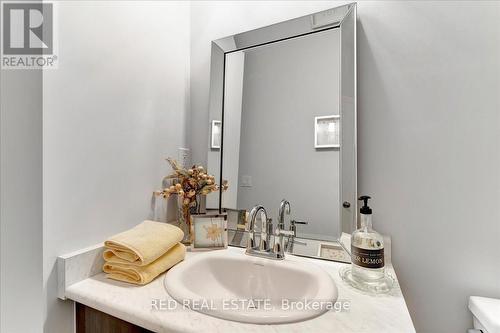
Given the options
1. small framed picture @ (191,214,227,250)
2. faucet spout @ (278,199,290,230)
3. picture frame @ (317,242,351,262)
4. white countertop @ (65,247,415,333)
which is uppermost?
faucet spout @ (278,199,290,230)

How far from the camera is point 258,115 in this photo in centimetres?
110

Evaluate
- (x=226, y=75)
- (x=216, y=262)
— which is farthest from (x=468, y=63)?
(x=216, y=262)

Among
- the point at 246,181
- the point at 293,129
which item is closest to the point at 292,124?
the point at 293,129

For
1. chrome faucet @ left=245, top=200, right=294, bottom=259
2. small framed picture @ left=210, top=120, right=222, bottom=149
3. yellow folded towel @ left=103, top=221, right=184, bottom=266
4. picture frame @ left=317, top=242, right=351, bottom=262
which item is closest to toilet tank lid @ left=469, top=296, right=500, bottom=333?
picture frame @ left=317, top=242, right=351, bottom=262

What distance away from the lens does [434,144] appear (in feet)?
2.84

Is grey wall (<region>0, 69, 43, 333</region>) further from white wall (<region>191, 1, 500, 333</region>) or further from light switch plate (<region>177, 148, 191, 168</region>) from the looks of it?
white wall (<region>191, 1, 500, 333</region>)

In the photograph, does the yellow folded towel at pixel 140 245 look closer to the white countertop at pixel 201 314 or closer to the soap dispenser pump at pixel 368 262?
the white countertop at pixel 201 314

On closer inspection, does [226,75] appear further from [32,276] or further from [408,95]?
[32,276]

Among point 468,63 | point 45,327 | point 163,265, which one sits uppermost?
point 468,63

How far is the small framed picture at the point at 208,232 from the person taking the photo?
1.00m

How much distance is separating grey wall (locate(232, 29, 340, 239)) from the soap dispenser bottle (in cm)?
19

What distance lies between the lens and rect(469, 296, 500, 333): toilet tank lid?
0.67m

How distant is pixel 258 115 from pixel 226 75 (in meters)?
0.27

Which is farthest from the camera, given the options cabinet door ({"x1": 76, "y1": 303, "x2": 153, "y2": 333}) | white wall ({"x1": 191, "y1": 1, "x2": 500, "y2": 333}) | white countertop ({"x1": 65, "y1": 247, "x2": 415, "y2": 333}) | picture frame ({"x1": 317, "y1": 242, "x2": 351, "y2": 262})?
picture frame ({"x1": 317, "y1": 242, "x2": 351, "y2": 262})
